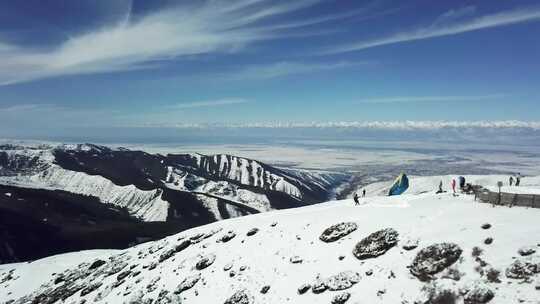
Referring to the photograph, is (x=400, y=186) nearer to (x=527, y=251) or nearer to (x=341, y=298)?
(x=527, y=251)

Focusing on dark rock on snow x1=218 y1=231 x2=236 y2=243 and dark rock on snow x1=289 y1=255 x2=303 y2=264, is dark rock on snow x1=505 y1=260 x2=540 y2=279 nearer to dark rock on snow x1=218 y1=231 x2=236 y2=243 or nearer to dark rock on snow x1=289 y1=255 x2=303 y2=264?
dark rock on snow x1=289 y1=255 x2=303 y2=264

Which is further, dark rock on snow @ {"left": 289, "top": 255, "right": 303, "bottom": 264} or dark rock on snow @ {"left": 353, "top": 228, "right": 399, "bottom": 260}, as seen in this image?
dark rock on snow @ {"left": 289, "top": 255, "right": 303, "bottom": 264}

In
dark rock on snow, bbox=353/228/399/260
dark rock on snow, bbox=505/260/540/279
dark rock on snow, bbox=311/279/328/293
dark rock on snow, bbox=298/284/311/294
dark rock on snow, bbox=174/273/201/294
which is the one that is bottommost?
dark rock on snow, bbox=174/273/201/294

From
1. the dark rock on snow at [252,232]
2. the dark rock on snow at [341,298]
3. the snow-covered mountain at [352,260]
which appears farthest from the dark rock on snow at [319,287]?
the dark rock on snow at [252,232]

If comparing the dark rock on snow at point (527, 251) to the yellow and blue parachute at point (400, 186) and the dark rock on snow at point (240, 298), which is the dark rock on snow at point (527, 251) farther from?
the yellow and blue parachute at point (400, 186)

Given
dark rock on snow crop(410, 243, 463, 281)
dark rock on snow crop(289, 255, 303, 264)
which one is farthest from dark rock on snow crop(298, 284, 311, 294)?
dark rock on snow crop(410, 243, 463, 281)

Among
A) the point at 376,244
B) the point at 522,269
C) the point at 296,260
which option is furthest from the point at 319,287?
the point at 522,269

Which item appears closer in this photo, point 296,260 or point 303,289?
point 303,289

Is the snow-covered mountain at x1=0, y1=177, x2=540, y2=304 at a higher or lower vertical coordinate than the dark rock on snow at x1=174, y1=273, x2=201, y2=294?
higher
